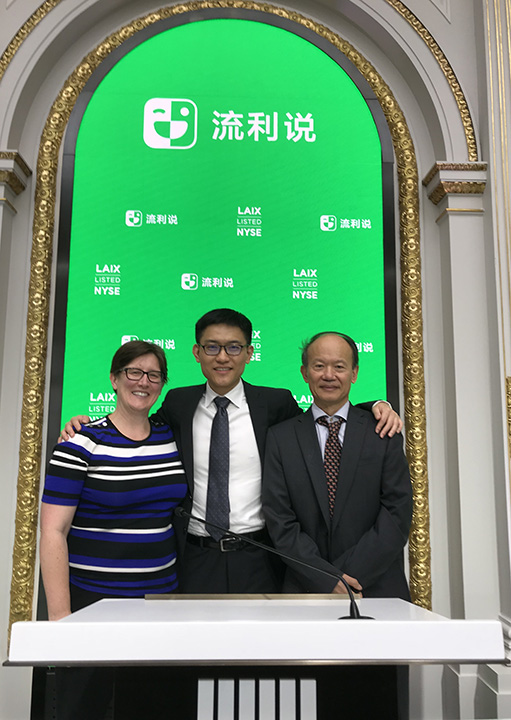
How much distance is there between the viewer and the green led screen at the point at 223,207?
3092 millimetres

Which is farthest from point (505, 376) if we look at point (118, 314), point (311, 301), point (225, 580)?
point (118, 314)

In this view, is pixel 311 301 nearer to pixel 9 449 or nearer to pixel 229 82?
pixel 229 82

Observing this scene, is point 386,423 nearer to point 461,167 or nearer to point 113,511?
point 113,511

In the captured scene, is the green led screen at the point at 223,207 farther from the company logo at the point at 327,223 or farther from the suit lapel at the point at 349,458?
the suit lapel at the point at 349,458

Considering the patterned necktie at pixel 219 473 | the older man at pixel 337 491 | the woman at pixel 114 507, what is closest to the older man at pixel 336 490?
the older man at pixel 337 491

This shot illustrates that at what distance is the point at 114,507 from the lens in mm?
2014

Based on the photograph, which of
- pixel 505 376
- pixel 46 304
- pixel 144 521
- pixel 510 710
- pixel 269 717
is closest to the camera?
Answer: pixel 269 717

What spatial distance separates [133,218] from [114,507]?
164 centimetres

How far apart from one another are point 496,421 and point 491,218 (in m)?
0.96

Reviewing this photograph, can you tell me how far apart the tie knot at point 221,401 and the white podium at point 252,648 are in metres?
1.17

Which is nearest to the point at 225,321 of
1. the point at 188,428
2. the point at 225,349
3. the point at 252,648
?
the point at 225,349

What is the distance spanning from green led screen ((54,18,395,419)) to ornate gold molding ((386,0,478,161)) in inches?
16.3

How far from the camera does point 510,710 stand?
2.55 metres

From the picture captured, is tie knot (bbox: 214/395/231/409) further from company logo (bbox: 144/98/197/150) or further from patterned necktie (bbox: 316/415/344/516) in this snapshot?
company logo (bbox: 144/98/197/150)
